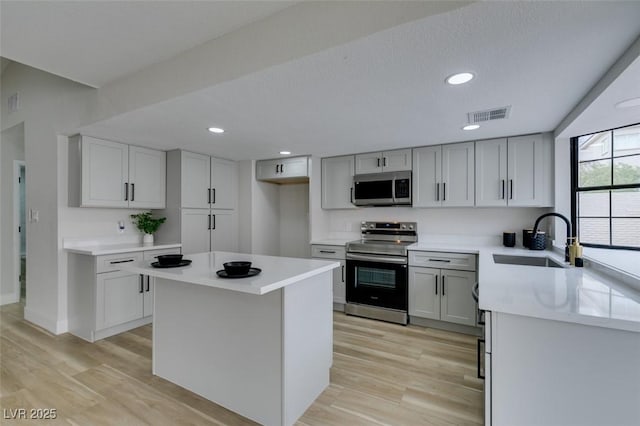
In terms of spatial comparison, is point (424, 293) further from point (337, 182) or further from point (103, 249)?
point (103, 249)

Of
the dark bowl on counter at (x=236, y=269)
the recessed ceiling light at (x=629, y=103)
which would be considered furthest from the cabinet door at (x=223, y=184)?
the recessed ceiling light at (x=629, y=103)

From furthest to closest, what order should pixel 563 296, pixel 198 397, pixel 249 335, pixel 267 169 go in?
pixel 267 169 → pixel 198 397 → pixel 249 335 → pixel 563 296

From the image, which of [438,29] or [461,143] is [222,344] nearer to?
[438,29]

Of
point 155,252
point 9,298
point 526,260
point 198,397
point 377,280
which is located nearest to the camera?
point 198,397

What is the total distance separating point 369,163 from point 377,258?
51.0 inches

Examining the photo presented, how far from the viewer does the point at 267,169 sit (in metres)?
4.32

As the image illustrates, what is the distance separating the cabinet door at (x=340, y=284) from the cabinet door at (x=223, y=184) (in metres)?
1.91

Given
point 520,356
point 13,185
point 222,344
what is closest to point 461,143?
point 520,356

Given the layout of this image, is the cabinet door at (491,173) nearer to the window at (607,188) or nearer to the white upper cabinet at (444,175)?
the white upper cabinet at (444,175)

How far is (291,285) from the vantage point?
1.75m

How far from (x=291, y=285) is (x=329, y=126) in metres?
1.60

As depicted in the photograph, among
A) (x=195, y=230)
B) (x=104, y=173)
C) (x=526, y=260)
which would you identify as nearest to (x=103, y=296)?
(x=195, y=230)

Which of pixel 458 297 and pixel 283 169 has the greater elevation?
pixel 283 169

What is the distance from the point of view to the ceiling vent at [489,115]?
228cm
